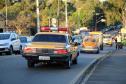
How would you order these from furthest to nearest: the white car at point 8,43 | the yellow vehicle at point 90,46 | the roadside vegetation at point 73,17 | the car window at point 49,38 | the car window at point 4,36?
the roadside vegetation at point 73,17 → the yellow vehicle at point 90,46 → the car window at point 4,36 → the white car at point 8,43 → the car window at point 49,38

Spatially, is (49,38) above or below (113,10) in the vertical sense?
below

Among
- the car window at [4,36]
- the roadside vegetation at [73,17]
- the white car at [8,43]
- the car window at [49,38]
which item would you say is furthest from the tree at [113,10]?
the car window at [49,38]

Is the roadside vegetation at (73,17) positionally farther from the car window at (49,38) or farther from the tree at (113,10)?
the car window at (49,38)

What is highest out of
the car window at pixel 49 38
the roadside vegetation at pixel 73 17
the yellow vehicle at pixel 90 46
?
the roadside vegetation at pixel 73 17

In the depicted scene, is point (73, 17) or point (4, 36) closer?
point (4, 36)

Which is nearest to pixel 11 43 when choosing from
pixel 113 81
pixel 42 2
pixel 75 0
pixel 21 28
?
pixel 113 81

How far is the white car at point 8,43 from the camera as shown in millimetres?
19922

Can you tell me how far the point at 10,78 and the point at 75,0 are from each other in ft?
443

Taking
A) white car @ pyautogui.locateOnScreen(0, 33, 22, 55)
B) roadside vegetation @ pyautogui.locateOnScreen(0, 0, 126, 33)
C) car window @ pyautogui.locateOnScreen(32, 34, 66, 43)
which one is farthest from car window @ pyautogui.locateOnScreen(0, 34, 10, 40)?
roadside vegetation @ pyautogui.locateOnScreen(0, 0, 126, 33)

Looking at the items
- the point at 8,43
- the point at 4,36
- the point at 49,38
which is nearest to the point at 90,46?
the point at 8,43

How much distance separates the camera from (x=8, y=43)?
20.2 meters

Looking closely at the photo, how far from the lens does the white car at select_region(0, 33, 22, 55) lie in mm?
19922

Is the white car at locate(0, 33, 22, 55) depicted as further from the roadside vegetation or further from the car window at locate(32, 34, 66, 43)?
the roadside vegetation

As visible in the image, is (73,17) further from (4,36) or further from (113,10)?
(4,36)
